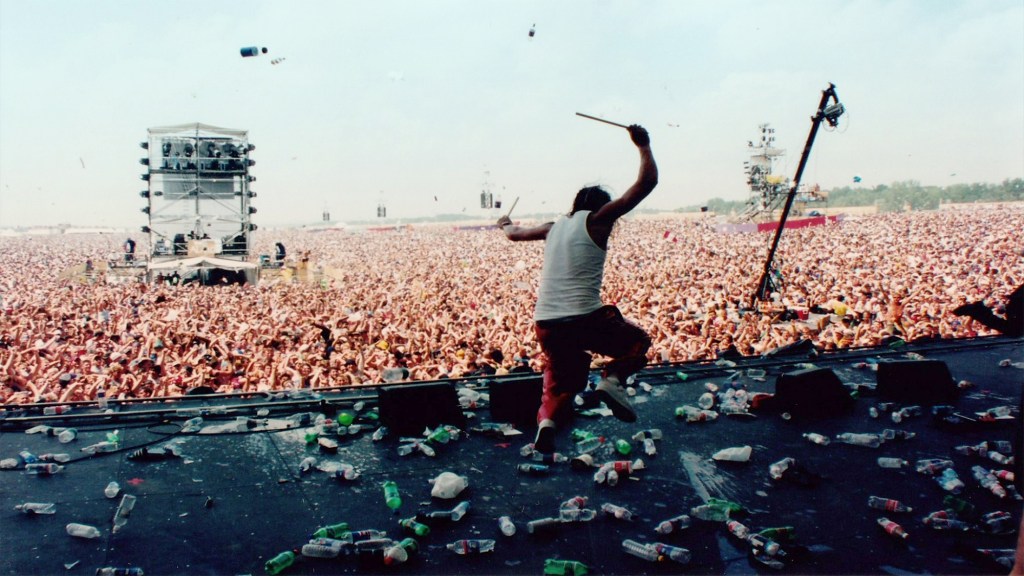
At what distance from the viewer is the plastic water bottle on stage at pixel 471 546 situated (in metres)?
2.45

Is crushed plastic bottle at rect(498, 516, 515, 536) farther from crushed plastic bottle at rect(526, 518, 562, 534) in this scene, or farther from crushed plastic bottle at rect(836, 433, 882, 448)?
crushed plastic bottle at rect(836, 433, 882, 448)

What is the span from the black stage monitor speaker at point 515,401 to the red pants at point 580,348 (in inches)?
45.7

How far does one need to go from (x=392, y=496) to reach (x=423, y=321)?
776 cm

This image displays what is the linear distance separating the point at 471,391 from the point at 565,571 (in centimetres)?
284

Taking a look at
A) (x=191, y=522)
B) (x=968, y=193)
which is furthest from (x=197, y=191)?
(x=968, y=193)

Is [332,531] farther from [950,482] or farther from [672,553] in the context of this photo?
[950,482]

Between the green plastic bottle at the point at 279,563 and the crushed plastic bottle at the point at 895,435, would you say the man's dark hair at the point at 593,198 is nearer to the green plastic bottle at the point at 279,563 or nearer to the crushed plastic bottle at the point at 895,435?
the green plastic bottle at the point at 279,563

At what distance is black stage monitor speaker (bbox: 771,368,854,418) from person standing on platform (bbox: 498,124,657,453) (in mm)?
1742

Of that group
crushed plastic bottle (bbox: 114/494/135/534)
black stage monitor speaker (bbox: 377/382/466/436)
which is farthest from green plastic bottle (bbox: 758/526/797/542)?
crushed plastic bottle (bbox: 114/494/135/534)

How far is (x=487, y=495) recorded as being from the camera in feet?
9.95

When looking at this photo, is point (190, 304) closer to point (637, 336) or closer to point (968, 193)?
point (637, 336)

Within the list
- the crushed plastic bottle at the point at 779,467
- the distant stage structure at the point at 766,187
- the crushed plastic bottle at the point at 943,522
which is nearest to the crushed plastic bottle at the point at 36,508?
the crushed plastic bottle at the point at 779,467

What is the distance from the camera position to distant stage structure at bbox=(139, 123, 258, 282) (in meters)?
21.4

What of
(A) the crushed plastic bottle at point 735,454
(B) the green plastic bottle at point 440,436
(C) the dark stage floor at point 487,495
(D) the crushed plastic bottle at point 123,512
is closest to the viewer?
(C) the dark stage floor at point 487,495
